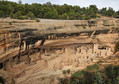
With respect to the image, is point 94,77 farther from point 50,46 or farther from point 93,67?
point 50,46

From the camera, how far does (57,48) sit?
8.76 metres

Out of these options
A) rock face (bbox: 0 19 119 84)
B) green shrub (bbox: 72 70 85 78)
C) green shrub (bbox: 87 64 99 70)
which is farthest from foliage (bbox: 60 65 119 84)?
rock face (bbox: 0 19 119 84)

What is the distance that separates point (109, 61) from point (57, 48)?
17.9 ft

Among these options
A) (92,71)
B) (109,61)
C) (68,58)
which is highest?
(68,58)

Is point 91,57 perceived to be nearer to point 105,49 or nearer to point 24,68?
point 105,49

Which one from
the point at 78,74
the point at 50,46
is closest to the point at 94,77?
the point at 78,74

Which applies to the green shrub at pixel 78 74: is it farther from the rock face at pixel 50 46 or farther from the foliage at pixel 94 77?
the rock face at pixel 50 46

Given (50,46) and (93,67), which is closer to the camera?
(50,46)

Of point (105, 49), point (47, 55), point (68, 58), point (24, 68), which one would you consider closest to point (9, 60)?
point (24, 68)

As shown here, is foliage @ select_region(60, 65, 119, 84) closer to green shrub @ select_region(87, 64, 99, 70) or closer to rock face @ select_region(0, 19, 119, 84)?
green shrub @ select_region(87, 64, 99, 70)

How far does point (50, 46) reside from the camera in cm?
798

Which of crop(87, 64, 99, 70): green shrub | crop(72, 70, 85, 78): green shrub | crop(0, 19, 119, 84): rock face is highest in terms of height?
crop(0, 19, 119, 84): rock face


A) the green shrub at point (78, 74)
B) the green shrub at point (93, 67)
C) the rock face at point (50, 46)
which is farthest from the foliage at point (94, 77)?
the rock face at point (50, 46)

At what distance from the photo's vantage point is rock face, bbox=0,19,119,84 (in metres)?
5.48
